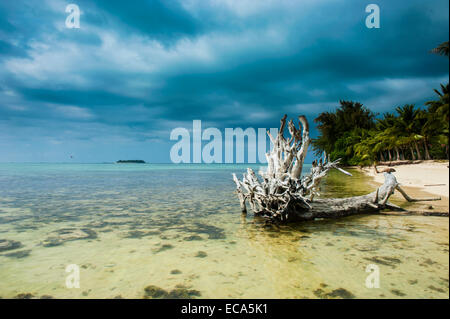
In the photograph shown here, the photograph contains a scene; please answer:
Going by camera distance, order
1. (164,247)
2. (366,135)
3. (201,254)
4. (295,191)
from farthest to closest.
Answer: (366,135)
(295,191)
(164,247)
(201,254)

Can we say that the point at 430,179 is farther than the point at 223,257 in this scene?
Yes

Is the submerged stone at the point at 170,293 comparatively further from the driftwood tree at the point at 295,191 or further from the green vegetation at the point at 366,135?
the green vegetation at the point at 366,135

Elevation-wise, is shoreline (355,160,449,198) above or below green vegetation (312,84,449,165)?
below

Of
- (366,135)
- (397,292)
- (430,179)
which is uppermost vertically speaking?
(366,135)

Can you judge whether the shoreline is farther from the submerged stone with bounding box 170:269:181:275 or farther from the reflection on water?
the submerged stone with bounding box 170:269:181:275

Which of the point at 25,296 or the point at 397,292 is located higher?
the point at 397,292

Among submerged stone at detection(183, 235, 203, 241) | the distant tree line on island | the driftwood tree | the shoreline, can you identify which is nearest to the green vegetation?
the distant tree line on island

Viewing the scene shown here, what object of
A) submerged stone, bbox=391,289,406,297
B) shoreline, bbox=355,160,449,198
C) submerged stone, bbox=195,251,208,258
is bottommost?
submerged stone, bbox=195,251,208,258

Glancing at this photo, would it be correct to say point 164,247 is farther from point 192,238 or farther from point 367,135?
point 367,135

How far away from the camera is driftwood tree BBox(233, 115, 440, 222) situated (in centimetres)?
812

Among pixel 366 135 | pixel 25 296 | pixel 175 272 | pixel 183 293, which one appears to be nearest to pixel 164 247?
pixel 175 272

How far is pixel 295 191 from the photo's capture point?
8.22 m

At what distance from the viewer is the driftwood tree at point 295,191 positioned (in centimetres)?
812
